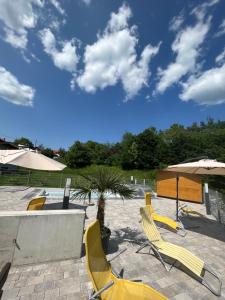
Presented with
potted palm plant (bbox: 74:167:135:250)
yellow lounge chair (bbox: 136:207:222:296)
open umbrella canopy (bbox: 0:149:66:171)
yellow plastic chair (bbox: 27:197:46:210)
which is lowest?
yellow lounge chair (bbox: 136:207:222:296)

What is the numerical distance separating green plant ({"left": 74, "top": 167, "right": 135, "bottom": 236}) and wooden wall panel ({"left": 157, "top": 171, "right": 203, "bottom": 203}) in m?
9.04

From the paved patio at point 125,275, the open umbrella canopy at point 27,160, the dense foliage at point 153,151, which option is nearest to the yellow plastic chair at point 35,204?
the open umbrella canopy at point 27,160

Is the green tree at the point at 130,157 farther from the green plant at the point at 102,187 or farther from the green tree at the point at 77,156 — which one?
the green plant at the point at 102,187

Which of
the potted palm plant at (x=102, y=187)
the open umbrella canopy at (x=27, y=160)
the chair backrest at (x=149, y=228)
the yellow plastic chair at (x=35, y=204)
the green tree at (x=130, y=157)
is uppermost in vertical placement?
the green tree at (x=130, y=157)

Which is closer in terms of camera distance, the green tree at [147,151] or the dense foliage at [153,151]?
the green tree at [147,151]

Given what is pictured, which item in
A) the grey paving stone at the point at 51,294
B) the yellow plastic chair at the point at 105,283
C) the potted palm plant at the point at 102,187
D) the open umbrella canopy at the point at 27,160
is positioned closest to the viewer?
the yellow plastic chair at the point at 105,283

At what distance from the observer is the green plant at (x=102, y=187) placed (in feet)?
13.6

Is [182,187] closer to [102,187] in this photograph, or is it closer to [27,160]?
[102,187]

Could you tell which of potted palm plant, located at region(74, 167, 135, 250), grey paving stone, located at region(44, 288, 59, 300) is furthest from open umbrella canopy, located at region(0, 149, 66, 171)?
grey paving stone, located at region(44, 288, 59, 300)

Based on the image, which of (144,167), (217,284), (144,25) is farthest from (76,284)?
(144,167)

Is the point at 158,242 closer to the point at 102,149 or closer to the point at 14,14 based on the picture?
the point at 14,14

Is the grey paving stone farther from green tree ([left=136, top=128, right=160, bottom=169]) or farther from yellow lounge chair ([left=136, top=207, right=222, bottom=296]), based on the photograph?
green tree ([left=136, top=128, right=160, bottom=169])

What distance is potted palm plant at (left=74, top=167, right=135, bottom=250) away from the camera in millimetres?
4125

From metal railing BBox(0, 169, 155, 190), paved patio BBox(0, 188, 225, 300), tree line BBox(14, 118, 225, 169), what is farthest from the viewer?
tree line BBox(14, 118, 225, 169)
